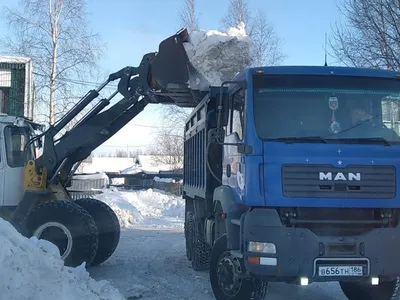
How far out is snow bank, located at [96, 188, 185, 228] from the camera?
67.2 feet

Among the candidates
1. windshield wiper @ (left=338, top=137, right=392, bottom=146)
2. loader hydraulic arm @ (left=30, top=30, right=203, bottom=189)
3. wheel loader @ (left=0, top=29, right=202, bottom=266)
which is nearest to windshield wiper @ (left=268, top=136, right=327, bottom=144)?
windshield wiper @ (left=338, top=137, right=392, bottom=146)

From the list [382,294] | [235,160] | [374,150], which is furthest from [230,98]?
[382,294]

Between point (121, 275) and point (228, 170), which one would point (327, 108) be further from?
point (121, 275)

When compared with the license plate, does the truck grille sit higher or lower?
higher

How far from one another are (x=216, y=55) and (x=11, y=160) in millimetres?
4681

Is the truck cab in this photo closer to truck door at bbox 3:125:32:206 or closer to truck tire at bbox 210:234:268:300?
truck door at bbox 3:125:32:206

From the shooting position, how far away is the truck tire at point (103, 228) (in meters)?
10.6

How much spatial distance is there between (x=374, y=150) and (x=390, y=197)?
0.57 meters

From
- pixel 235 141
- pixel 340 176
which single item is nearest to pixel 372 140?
pixel 340 176

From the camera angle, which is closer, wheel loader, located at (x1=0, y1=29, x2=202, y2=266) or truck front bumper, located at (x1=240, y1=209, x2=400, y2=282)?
truck front bumper, located at (x1=240, y1=209, x2=400, y2=282)

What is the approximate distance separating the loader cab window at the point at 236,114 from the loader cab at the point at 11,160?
5.14 metres

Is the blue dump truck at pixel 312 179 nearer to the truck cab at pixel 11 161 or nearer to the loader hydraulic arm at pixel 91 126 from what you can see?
the loader hydraulic arm at pixel 91 126

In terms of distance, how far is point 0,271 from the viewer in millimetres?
5336

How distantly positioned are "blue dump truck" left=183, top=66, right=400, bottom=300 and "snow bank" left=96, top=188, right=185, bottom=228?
13.7 metres
